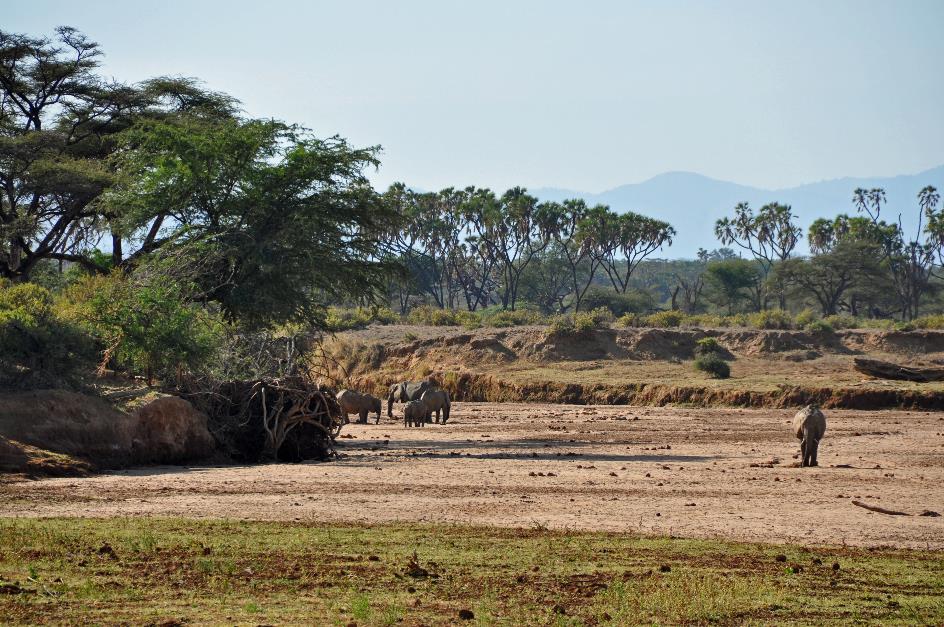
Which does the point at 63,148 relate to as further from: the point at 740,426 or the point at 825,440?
the point at 825,440

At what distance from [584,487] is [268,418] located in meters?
7.45

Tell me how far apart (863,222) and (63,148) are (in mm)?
65066

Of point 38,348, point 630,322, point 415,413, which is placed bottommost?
point 415,413

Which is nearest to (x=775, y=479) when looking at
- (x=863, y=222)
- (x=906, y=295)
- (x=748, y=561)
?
(x=748, y=561)

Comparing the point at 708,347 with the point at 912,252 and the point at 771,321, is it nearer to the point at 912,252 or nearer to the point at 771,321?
the point at 771,321

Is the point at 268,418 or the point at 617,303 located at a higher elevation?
the point at 617,303

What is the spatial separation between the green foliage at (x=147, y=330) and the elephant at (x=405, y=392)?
13.3 m

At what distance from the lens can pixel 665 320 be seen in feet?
192

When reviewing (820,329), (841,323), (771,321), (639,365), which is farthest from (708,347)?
(841,323)

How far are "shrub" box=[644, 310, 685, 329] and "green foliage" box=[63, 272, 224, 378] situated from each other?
36570 millimetres

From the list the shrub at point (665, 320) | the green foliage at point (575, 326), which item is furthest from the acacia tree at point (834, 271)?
the green foliage at point (575, 326)

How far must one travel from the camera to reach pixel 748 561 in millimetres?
11438

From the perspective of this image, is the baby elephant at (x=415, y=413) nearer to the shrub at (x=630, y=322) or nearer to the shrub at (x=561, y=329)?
the shrub at (x=561, y=329)

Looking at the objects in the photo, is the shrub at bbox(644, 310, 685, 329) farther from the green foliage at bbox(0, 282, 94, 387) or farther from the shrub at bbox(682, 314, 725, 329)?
the green foliage at bbox(0, 282, 94, 387)
